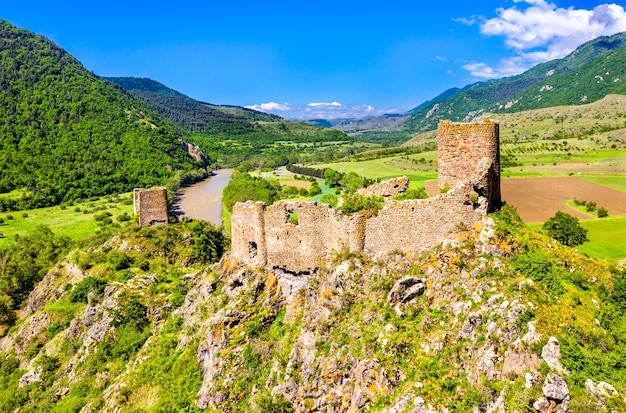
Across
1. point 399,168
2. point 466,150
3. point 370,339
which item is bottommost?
point 399,168

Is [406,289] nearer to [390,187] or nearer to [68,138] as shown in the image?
[390,187]

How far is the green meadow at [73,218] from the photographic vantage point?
92438mm

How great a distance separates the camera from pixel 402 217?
59.4 feet

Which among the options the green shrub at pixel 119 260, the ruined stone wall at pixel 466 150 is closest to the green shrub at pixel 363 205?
the ruined stone wall at pixel 466 150

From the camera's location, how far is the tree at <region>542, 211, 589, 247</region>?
5162 centimetres

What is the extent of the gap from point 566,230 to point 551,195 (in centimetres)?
2616

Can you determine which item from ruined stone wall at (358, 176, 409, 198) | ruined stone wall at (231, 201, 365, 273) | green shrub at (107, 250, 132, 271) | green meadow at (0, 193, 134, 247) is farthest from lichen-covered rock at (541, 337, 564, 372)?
green meadow at (0, 193, 134, 247)

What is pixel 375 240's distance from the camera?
19.0 m

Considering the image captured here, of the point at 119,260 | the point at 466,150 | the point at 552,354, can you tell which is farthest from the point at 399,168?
the point at 552,354

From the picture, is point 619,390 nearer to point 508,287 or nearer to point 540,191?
point 508,287

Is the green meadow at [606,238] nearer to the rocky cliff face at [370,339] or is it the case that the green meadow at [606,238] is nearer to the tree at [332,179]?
the rocky cliff face at [370,339]

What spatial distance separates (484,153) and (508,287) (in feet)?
19.2

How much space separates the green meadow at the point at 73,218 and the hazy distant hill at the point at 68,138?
8.75m

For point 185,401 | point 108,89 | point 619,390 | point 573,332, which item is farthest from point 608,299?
point 108,89
